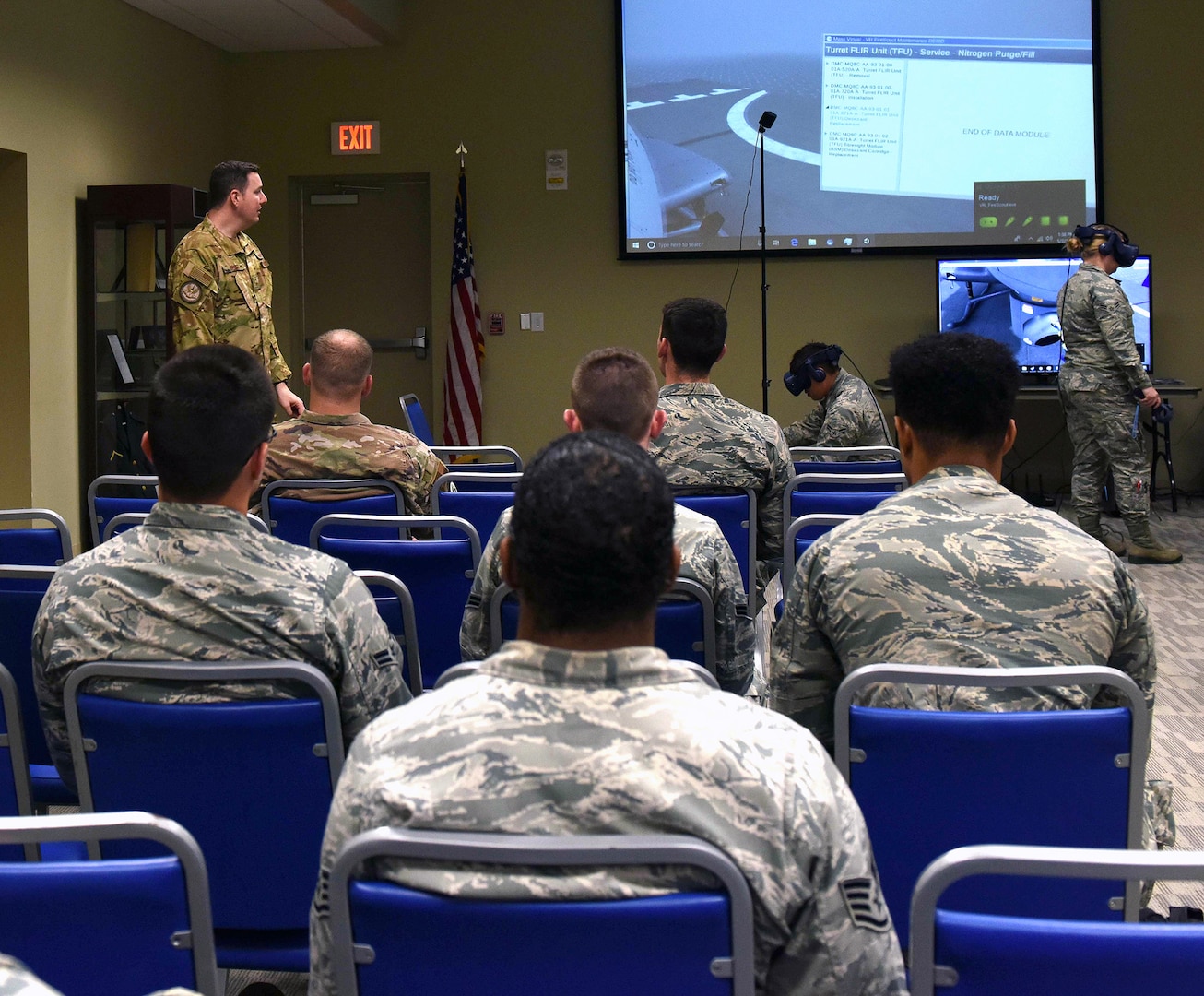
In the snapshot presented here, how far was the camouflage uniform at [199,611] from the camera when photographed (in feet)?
5.34

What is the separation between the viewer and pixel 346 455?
11.2 feet

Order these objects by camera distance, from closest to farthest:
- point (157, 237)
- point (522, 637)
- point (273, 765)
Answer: point (522, 637)
point (273, 765)
point (157, 237)

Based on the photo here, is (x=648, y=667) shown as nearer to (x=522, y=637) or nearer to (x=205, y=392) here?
(x=522, y=637)

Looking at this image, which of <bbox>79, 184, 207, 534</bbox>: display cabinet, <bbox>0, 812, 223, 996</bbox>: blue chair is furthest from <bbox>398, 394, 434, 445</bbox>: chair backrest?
<bbox>0, 812, 223, 996</bbox>: blue chair

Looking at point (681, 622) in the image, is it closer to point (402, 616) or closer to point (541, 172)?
point (402, 616)

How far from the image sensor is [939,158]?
788cm

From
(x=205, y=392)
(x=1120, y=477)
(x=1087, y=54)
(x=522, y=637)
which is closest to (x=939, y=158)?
(x=1087, y=54)

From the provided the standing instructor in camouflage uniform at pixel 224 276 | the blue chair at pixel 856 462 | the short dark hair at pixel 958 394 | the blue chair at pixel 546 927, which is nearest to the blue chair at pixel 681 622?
the short dark hair at pixel 958 394

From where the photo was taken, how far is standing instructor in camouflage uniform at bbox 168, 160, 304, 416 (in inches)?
190

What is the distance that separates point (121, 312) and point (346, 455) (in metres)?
4.12

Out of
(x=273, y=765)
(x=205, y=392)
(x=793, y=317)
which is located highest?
(x=793, y=317)

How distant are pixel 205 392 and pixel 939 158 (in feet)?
22.7

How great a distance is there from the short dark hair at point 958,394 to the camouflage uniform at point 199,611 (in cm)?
91

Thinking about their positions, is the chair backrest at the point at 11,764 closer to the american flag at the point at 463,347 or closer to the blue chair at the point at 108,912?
the blue chair at the point at 108,912
